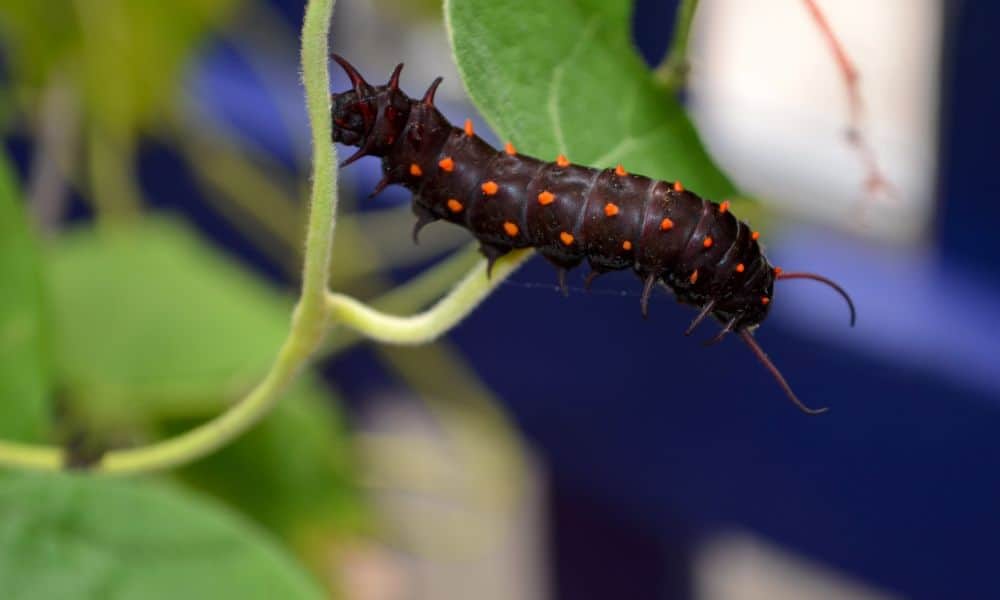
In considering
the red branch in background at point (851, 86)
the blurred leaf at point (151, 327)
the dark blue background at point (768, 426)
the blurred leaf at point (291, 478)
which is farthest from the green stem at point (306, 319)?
the dark blue background at point (768, 426)

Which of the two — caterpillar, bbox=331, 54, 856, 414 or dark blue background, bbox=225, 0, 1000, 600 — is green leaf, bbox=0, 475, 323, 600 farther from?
dark blue background, bbox=225, 0, 1000, 600

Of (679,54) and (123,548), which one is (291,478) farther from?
(679,54)

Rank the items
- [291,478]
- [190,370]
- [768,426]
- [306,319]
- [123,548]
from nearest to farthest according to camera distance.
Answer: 1. [306,319]
2. [123,548]
3. [190,370]
4. [291,478]
5. [768,426]

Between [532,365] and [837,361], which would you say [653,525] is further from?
[837,361]

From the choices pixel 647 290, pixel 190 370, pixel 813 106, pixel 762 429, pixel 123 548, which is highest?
pixel 647 290

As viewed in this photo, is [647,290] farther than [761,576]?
No

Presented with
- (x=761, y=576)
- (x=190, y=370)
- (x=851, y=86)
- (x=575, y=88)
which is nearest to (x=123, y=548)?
(x=575, y=88)
